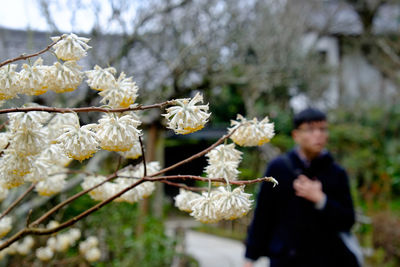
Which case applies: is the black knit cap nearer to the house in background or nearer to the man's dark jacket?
the man's dark jacket

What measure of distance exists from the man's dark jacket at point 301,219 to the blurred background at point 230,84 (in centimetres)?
60

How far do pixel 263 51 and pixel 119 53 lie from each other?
280 centimetres

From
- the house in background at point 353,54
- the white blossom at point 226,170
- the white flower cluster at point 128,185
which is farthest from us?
the house in background at point 353,54

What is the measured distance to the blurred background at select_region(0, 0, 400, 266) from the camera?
4297 millimetres

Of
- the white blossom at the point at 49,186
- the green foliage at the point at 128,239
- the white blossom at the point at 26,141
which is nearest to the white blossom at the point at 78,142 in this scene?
the white blossom at the point at 26,141

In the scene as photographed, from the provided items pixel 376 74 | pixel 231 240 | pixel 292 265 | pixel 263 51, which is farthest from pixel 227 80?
pixel 376 74

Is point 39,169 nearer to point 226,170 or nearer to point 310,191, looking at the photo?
point 226,170

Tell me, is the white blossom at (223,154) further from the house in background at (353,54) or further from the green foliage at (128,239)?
the house in background at (353,54)

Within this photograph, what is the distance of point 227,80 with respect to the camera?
603 centimetres

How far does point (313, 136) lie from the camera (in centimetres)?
244

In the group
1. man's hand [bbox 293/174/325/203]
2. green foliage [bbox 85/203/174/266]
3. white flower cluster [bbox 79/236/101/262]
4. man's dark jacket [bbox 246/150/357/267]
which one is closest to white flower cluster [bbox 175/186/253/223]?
man's hand [bbox 293/174/325/203]

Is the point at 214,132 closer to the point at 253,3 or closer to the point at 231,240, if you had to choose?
the point at 231,240

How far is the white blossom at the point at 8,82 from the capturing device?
0.87 meters

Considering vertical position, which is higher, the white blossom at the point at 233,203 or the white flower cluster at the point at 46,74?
the white flower cluster at the point at 46,74
